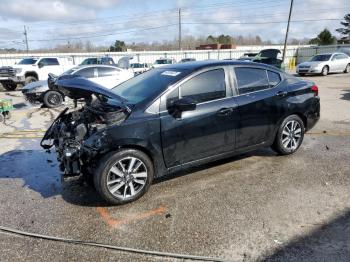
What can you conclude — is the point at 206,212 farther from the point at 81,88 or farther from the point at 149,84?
the point at 81,88

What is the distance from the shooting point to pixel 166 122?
13.8 ft

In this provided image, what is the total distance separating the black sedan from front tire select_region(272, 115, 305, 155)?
1.5 inches

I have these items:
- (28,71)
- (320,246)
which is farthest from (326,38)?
(320,246)

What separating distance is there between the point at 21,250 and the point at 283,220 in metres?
2.71

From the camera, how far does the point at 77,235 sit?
11.4ft

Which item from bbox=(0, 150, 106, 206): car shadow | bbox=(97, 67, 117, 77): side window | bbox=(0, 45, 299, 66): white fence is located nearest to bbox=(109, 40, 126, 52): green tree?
bbox=(0, 45, 299, 66): white fence

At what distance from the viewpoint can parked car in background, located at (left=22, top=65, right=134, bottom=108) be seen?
11.7m

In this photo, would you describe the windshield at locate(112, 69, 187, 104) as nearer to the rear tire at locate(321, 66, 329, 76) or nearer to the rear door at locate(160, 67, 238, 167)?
the rear door at locate(160, 67, 238, 167)

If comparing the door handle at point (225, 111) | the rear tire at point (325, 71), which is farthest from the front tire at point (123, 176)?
the rear tire at point (325, 71)

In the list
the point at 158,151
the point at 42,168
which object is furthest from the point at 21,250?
the point at 42,168

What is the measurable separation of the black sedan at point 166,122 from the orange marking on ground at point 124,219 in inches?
6.5

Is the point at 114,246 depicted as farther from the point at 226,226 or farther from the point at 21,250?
the point at 226,226

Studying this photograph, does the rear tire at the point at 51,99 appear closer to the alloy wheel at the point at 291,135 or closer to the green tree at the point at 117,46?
the alloy wheel at the point at 291,135

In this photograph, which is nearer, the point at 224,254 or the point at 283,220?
the point at 224,254
